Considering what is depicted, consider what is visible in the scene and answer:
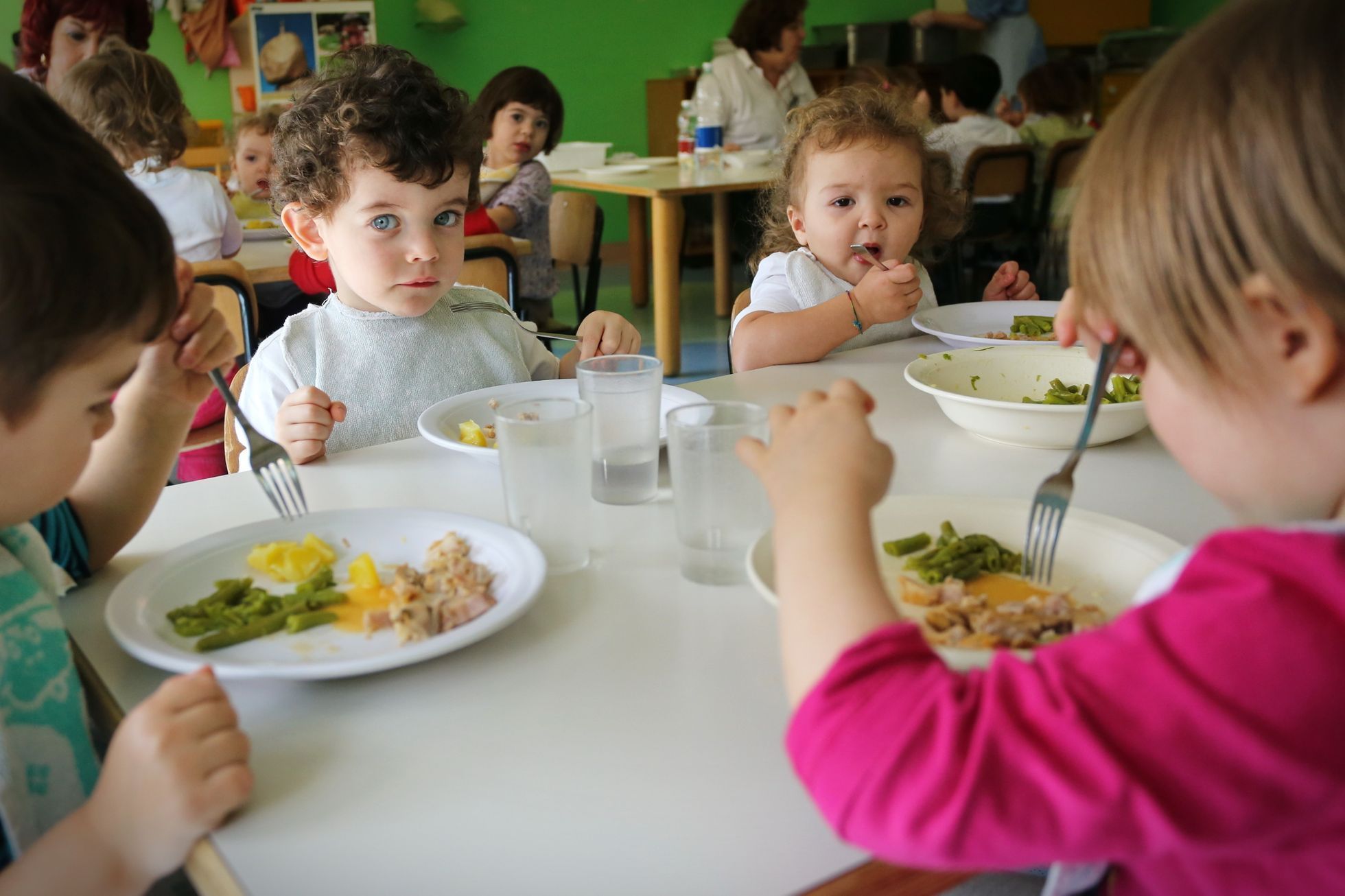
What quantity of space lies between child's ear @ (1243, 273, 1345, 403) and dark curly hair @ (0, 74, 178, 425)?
704mm

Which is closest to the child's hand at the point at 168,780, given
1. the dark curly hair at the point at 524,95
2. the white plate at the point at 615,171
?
the dark curly hair at the point at 524,95

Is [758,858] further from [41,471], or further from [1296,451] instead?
[41,471]

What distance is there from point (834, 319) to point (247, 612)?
1.07 meters

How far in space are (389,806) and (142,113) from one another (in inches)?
120

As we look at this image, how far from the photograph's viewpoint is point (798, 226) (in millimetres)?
2168

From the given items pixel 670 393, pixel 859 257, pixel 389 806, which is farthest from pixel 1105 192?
pixel 859 257

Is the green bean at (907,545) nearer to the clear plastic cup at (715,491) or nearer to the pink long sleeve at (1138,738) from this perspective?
the clear plastic cup at (715,491)

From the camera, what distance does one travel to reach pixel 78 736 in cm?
78

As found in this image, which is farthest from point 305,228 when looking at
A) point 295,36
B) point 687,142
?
point 295,36

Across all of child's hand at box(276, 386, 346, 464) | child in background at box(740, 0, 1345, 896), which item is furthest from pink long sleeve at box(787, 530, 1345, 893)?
child's hand at box(276, 386, 346, 464)

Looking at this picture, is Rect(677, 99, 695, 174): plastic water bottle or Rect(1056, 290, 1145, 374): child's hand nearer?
Rect(1056, 290, 1145, 374): child's hand

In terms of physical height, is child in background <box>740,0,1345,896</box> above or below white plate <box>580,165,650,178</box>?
below

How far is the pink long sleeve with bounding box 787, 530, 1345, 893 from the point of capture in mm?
515

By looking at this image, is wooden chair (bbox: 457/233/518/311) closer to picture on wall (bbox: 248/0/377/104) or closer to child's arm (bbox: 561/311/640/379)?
child's arm (bbox: 561/311/640/379)
